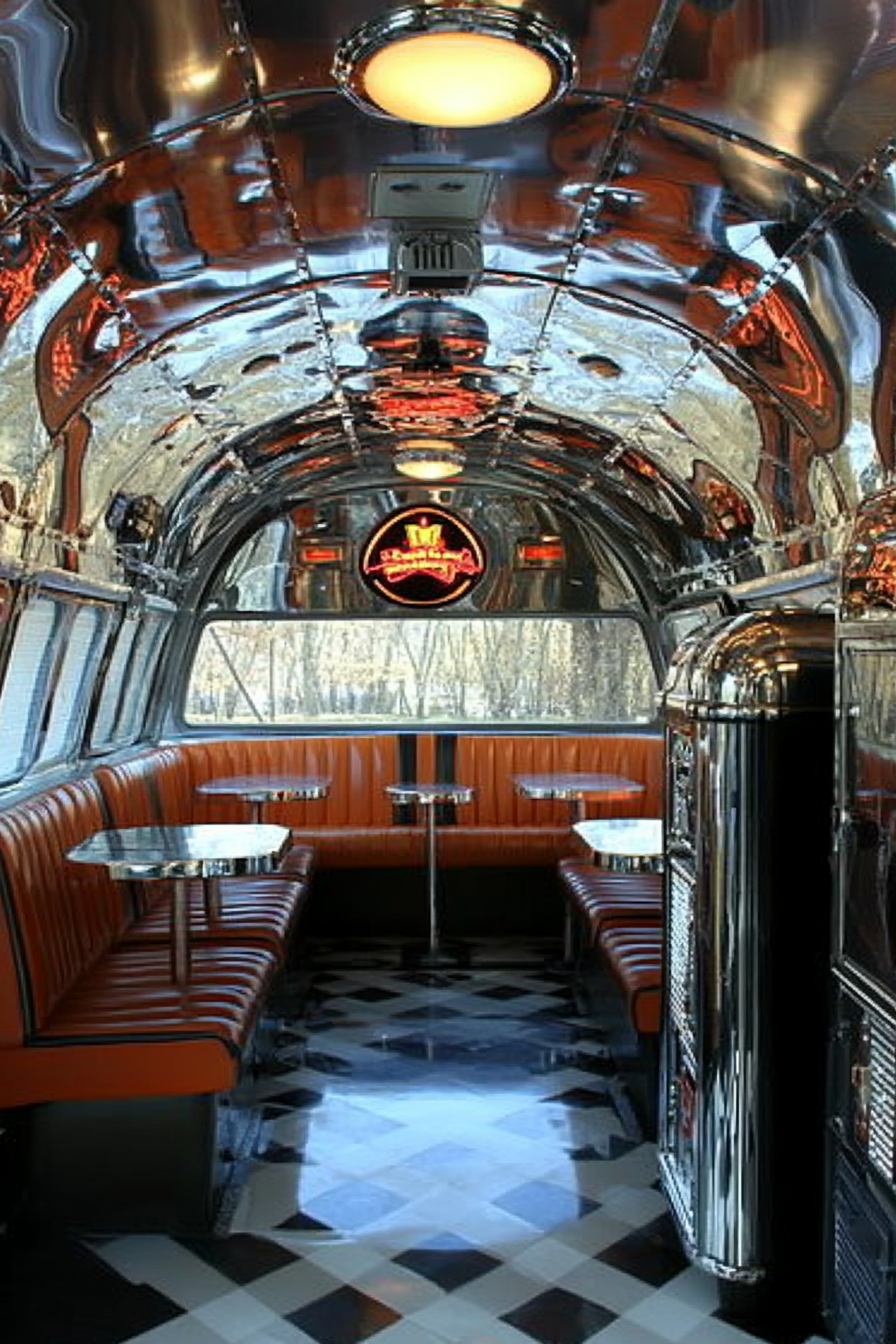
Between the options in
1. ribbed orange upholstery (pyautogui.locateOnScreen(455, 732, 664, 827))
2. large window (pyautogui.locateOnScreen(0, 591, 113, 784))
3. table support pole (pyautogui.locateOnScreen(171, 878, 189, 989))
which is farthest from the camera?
ribbed orange upholstery (pyautogui.locateOnScreen(455, 732, 664, 827))

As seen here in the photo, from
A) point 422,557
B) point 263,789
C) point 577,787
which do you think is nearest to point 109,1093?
point 263,789

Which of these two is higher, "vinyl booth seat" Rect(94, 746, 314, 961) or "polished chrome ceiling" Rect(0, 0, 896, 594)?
"polished chrome ceiling" Rect(0, 0, 896, 594)

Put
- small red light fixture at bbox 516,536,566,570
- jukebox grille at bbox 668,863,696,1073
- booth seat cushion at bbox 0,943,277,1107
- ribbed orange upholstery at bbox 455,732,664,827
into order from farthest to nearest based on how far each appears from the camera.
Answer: small red light fixture at bbox 516,536,566,570
ribbed orange upholstery at bbox 455,732,664,827
booth seat cushion at bbox 0,943,277,1107
jukebox grille at bbox 668,863,696,1073

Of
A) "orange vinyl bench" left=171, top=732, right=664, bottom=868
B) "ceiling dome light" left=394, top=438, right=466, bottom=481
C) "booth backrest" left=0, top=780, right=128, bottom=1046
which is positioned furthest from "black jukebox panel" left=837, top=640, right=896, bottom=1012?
"orange vinyl bench" left=171, top=732, right=664, bottom=868

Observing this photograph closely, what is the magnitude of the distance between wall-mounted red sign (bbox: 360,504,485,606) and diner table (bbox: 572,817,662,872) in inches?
149

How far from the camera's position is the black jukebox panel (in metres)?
3.08

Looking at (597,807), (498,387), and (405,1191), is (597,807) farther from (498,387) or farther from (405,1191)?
(405,1191)

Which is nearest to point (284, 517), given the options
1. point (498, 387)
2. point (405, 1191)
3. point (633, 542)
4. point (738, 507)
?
point (633, 542)

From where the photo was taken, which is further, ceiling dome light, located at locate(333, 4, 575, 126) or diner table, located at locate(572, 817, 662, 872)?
diner table, located at locate(572, 817, 662, 872)

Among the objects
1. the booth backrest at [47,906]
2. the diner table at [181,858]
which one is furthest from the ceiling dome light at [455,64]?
the booth backrest at [47,906]

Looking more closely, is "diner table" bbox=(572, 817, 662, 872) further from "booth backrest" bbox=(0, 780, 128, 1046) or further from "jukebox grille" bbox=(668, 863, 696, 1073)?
"booth backrest" bbox=(0, 780, 128, 1046)

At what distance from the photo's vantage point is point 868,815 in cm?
324

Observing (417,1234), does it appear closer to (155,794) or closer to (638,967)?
(638,967)

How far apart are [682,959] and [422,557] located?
591cm
